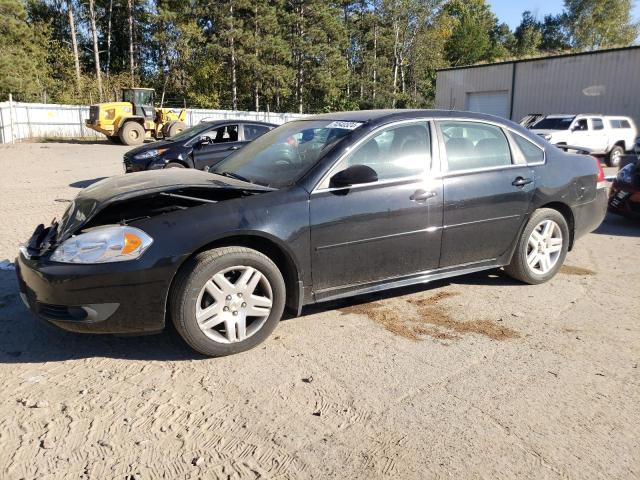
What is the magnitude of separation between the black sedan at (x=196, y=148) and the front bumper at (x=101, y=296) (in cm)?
700

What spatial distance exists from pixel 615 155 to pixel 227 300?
19.5 meters

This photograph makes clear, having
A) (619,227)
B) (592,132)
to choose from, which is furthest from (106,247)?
(592,132)

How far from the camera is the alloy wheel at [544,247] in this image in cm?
491

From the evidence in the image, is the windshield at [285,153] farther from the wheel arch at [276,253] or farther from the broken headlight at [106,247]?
the broken headlight at [106,247]

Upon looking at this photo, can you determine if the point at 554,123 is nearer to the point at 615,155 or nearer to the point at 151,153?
the point at 615,155

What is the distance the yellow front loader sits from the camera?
24516 mm

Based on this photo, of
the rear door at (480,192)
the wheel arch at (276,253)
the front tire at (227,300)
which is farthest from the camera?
the rear door at (480,192)

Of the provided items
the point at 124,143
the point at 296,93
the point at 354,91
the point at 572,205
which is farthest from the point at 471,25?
the point at 572,205

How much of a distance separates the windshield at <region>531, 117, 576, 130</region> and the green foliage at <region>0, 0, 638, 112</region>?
29.1 metres

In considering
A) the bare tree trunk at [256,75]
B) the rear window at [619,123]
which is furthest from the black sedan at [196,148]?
the bare tree trunk at [256,75]

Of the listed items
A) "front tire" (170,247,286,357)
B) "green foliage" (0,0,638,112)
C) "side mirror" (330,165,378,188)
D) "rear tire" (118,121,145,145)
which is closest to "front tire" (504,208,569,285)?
"side mirror" (330,165,378,188)

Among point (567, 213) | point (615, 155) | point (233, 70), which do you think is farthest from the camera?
point (233, 70)

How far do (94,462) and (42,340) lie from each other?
5.19ft

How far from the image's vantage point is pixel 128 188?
3.78m
